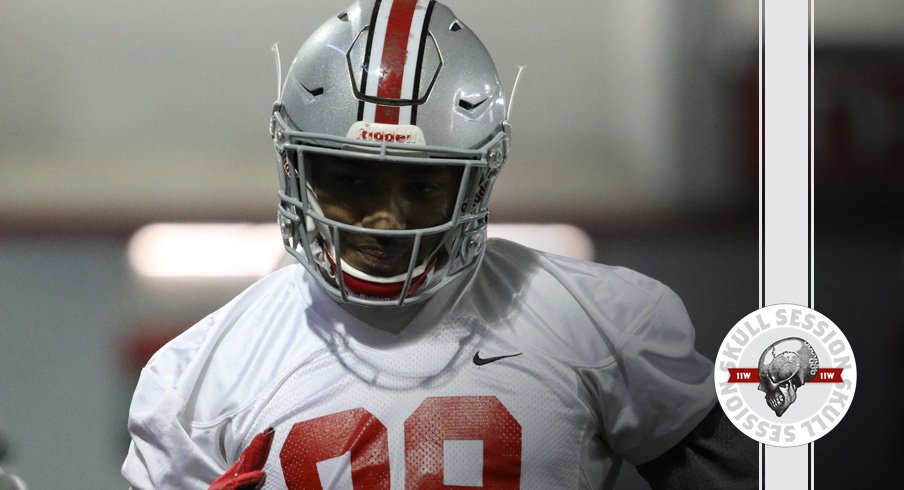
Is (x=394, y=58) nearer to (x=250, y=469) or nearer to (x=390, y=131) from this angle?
(x=390, y=131)

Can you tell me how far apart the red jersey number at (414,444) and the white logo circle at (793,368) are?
346 millimetres

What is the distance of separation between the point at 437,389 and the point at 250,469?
22 centimetres

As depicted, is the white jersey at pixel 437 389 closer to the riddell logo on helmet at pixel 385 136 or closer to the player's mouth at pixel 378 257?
the player's mouth at pixel 378 257

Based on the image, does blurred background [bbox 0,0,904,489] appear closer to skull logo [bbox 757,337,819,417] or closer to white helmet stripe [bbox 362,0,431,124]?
skull logo [bbox 757,337,819,417]

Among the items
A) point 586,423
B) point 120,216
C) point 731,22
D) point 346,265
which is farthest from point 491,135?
point 120,216

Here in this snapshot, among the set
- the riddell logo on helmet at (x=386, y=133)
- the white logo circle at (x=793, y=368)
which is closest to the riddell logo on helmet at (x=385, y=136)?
the riddell logo on helmet at (x=386, y=133)

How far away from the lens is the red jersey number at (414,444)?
115 cm

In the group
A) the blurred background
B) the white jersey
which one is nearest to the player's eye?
the white jersey

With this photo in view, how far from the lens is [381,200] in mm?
1115

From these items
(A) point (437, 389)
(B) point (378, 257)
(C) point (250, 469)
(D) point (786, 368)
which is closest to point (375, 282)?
(B) point (378, 257)

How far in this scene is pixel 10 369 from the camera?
4.68ft

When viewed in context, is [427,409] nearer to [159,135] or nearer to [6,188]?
[159,135]

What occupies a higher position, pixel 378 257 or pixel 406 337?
pixel 378 257

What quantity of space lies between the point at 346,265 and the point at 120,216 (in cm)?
43
